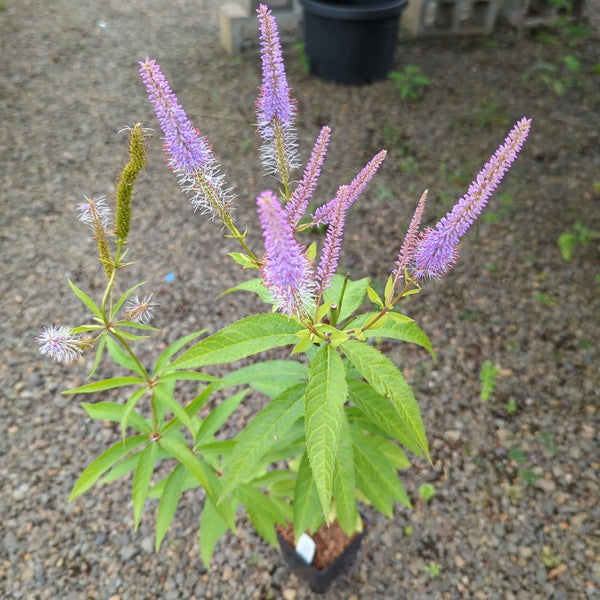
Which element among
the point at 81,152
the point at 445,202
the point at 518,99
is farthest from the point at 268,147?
the point at 518,99

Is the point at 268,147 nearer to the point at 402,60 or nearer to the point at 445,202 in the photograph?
the point at 445,202

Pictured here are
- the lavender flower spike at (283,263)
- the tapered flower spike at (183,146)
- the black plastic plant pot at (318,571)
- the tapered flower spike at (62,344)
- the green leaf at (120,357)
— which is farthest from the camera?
the black plastic plant pot at (318,571)

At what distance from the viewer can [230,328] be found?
1375 mm

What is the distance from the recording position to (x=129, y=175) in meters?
1.29

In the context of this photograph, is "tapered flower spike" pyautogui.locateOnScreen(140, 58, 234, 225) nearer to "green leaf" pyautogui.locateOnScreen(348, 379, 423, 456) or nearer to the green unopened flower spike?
the green unopened flower spike

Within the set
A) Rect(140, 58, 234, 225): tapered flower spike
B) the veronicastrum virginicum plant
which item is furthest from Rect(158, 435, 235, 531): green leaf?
Rect(140, 58, 234, 225): tapered flower spike

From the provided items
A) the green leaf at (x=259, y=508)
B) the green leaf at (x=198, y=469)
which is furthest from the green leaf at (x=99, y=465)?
the green leaf at (x=259, y=508)

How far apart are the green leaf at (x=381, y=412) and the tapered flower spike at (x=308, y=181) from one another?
0.73 m

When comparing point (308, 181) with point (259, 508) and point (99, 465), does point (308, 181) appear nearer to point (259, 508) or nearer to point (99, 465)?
point (99, 465)

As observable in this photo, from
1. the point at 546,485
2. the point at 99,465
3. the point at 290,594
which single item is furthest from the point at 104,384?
the point at 546,485

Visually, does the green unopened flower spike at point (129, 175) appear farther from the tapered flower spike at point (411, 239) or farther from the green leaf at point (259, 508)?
the green leaf at point (259, 508)

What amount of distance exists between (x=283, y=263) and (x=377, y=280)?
121 inches

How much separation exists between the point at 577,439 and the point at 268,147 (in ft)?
9.08

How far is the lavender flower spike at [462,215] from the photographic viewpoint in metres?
1.09
